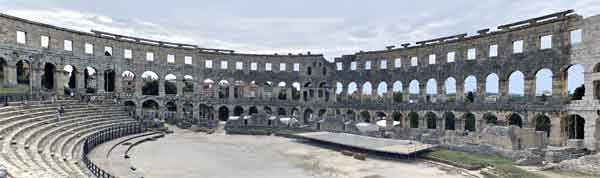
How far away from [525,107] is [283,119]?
23283 mm

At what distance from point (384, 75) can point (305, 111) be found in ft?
40.2

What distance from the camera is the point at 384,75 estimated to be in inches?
1788

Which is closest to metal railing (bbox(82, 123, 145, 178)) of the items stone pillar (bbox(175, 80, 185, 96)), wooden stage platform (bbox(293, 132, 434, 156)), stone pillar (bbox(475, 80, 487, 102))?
stone pillar (bbox(175, 80, 185, 96))

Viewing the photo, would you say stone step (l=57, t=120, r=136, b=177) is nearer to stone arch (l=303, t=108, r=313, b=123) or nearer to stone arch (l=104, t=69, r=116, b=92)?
stone arch (l=104, t=69, r=116, b=92)

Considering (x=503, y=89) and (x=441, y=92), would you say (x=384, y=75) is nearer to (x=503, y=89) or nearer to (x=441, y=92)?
(x=441, y=92)

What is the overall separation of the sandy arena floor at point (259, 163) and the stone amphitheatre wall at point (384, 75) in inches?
307

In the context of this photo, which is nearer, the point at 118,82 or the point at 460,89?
the point at 460,89

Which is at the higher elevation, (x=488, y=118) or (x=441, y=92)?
(x=441, y=92)

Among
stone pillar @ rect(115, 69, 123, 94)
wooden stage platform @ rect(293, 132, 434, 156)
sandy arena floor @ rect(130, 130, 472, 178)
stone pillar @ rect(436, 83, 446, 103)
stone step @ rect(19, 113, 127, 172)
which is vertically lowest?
sandy arena floor @ rect(130, 130, 472, 178)

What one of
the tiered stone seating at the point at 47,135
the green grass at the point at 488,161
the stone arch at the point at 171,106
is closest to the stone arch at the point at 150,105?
the stone arch at the point at 171,106

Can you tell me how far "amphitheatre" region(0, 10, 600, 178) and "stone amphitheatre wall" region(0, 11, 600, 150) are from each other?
0.42 feet

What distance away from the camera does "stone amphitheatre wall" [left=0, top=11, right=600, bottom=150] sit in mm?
28031

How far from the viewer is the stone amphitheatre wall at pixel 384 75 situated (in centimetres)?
2803

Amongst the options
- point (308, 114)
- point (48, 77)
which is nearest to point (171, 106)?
point (48, 77)
